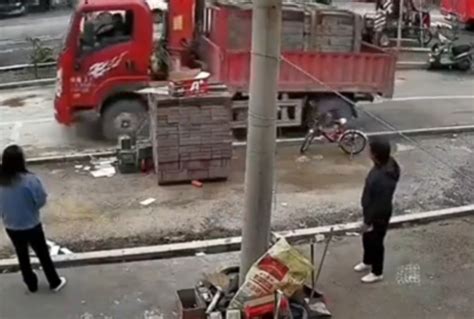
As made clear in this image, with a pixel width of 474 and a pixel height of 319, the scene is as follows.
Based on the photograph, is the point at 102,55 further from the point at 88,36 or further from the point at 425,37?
the point at 425,37

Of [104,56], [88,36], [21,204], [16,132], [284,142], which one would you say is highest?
[88,36]

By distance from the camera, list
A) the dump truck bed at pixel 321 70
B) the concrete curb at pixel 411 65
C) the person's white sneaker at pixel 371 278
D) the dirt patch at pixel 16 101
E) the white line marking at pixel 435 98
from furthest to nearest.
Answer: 1. the concrete curb at pixel 411 65
2. the white line marking at pixel 435 98
3. the dirt patch at pixel 16 101
4. the dump truck bed at pixel 321 70
5. the person's white sneaker at pixel 371 278

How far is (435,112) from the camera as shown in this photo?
57.3ft

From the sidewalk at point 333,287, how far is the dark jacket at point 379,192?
848mm

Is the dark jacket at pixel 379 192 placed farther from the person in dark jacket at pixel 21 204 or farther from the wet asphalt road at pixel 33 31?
the wet asphalt road at pixel 33 31

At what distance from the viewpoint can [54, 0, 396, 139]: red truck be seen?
14.6m

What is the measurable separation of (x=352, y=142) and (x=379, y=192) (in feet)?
18.6

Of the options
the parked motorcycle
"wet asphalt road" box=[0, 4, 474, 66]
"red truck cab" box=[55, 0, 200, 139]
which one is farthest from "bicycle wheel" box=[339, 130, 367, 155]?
"wet asphalt road" box=[0, 4, 474, 66]

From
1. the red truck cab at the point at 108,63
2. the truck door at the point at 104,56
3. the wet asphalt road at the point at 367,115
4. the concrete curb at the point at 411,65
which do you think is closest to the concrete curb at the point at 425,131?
the wet asphalt road at the point at 367,115

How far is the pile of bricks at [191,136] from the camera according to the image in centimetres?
1210

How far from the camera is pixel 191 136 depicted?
1223 centimetres

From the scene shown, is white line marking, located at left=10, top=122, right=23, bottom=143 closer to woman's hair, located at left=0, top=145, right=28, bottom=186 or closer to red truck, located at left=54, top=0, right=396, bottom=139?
red truck, located at left=54, top=0, right=396, bottom=139

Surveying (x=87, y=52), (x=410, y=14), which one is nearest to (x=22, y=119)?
(x=87, y=52)

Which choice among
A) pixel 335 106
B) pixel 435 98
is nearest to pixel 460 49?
pixel 435 98
